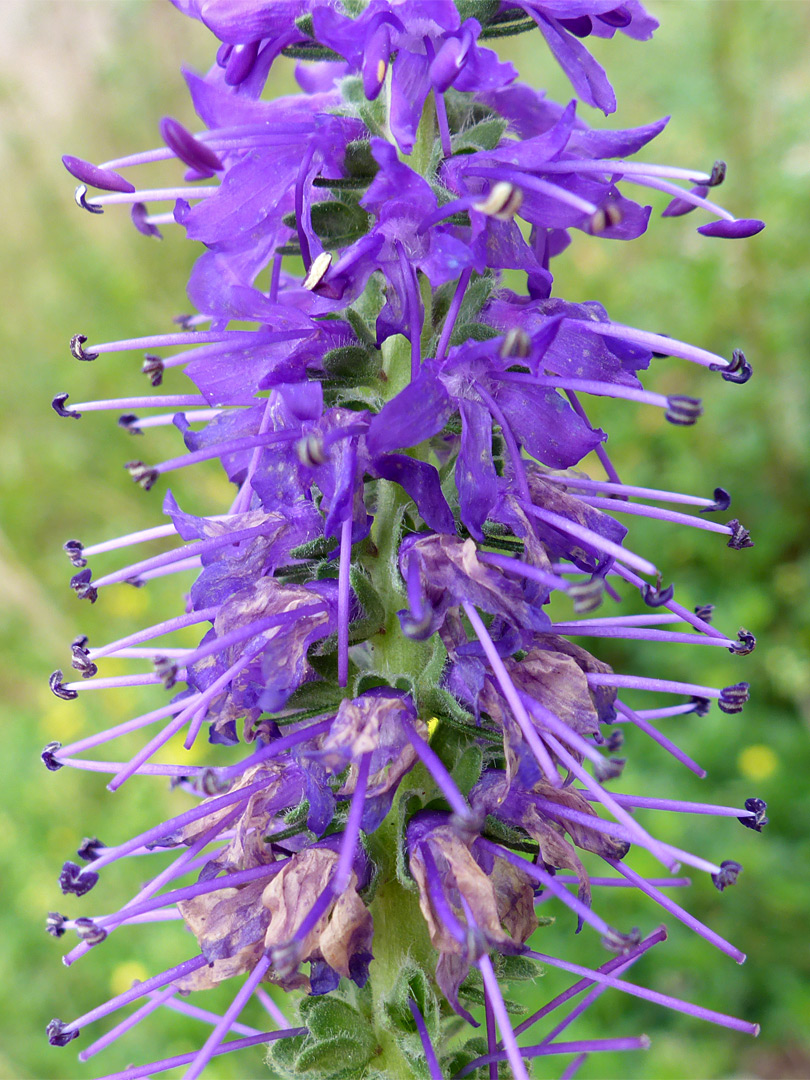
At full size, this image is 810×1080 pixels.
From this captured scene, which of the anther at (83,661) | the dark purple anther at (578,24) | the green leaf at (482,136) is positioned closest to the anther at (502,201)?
the green leaf at (482,136)

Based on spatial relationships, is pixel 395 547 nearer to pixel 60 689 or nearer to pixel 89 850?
pixel 60 689

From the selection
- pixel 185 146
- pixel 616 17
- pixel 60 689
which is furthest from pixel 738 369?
pixel 60 689

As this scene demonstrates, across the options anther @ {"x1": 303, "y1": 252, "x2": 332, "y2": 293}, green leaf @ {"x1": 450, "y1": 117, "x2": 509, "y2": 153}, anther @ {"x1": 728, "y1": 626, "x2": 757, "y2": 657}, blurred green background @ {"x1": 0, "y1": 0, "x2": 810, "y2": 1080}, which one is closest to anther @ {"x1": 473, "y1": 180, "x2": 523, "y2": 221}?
anther @ {"x1": 303, "y1": 252, "x2": 332, "y2": 293}

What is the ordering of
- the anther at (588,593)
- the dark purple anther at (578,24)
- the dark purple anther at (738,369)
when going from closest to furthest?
the anther at (588,593) → the dark purple anther at (738,369) → the dark purple anther at (578,24)

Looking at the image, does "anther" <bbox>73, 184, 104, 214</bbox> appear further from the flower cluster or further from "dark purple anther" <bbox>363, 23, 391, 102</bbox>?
"dark purple anther" <bbox>363, 23, 391, 102</bbox>

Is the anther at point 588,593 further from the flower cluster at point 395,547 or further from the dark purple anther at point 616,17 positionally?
the dark purple anther at point 616,17

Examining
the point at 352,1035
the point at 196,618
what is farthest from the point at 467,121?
the point at 352,1035
